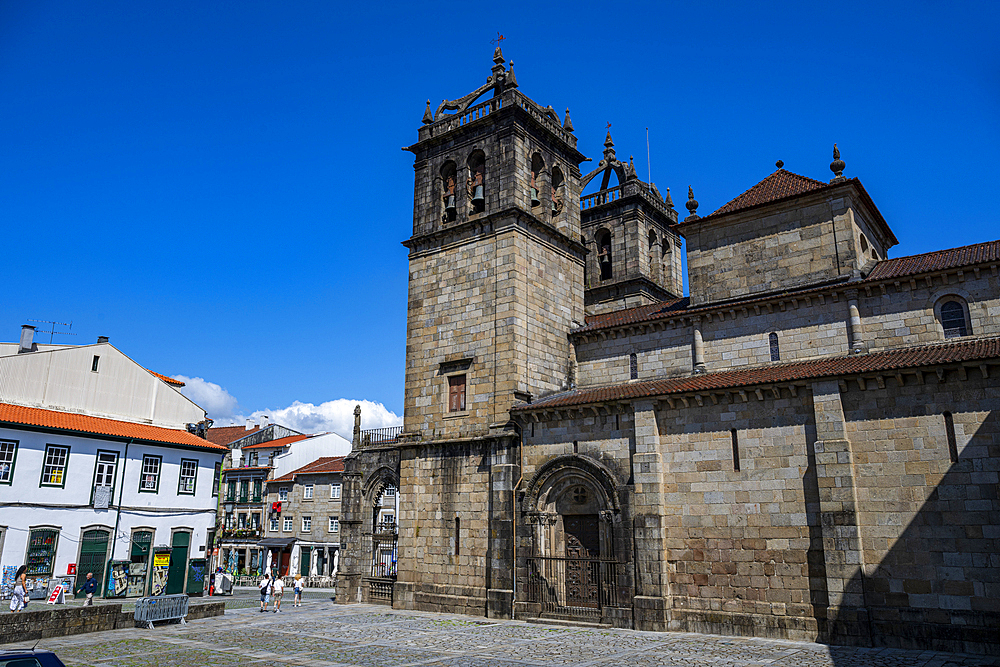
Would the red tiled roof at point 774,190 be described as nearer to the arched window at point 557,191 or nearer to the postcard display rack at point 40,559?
the arched window at point 557,191

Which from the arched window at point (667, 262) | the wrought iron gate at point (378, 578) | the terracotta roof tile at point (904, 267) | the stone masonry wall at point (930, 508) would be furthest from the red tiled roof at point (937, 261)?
the wrought iron gate at point (378, 578)

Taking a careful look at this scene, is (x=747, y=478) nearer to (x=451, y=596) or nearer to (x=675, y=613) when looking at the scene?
(x=675, y=613)

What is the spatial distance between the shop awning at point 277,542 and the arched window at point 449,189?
96.9 feet

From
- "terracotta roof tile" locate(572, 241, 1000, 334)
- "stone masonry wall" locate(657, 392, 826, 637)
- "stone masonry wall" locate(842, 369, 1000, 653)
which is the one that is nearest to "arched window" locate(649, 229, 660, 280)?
"terracotta roof tile" locate(572, 241, 1000, 334)

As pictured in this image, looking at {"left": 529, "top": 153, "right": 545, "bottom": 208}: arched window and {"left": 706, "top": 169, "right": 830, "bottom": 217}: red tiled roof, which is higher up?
{"left": 529, "top": 153, "right": 545, "bottom": 208}: arched window

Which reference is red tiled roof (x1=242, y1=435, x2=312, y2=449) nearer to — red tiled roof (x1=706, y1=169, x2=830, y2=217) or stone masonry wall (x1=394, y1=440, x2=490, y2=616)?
stone masonry wall (x1=394, y1=440, x2=490, y2=616)

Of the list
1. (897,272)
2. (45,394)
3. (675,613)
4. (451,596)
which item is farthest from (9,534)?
(897,272)

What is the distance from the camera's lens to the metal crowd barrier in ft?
65.5

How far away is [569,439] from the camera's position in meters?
22.7

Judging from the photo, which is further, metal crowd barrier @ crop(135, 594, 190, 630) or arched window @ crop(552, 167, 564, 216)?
arched window @ crop(552, 167, 564, 216)

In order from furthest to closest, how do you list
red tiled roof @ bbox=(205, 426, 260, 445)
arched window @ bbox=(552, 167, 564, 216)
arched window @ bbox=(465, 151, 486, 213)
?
red tiled roof @ bbox=(205, 426, 260, 445) → arched window @ bbox=(552, 167, 564, 216) → arched window @ bbox=(465, 151, 486, 213)

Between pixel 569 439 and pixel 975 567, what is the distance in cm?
1120

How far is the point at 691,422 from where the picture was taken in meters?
20.5

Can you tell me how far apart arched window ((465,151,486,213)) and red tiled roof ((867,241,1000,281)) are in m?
14.2
